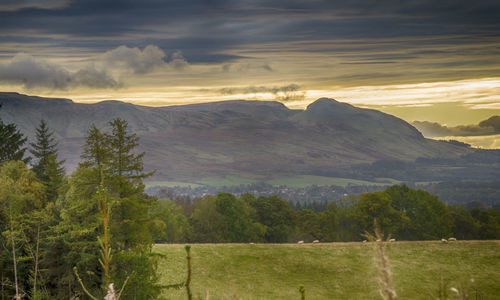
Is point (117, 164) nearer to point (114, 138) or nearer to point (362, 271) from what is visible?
point (114, 138)

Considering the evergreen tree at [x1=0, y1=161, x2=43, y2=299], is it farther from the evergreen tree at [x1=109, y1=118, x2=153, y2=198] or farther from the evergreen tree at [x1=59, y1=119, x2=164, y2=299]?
the evergreen tree at [x1=109, y1=118, x2=153, y2=198]

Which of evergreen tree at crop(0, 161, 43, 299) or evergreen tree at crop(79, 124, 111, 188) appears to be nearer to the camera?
evergreen tree at crop(0, 161, 43, 299)

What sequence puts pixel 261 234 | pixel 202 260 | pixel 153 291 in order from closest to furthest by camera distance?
pixel 153 291 → pixel 202 260 → pixel 261 234

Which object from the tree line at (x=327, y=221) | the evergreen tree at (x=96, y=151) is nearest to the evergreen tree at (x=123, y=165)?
the evergreen tree at (x=96, y=151)

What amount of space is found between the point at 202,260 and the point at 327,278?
37.4 feet

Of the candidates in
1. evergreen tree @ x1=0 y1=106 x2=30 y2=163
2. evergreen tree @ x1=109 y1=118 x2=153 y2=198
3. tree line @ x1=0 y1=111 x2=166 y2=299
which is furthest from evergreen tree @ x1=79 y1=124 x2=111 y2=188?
evergreen tree @ x1=0 y1=106 x2=30 y2=163

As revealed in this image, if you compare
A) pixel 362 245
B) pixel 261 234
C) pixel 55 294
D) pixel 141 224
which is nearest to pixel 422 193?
pixel 261 234

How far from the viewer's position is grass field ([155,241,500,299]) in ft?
115

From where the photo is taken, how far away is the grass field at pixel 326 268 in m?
34.9

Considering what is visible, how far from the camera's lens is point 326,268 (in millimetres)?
39094

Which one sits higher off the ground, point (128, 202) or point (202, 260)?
point (128, 202)

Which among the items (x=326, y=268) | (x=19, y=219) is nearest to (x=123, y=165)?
(x=19, y=219)

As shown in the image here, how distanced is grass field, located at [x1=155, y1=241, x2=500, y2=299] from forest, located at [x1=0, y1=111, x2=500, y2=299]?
4.08 meters

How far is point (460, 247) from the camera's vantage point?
42031mm
